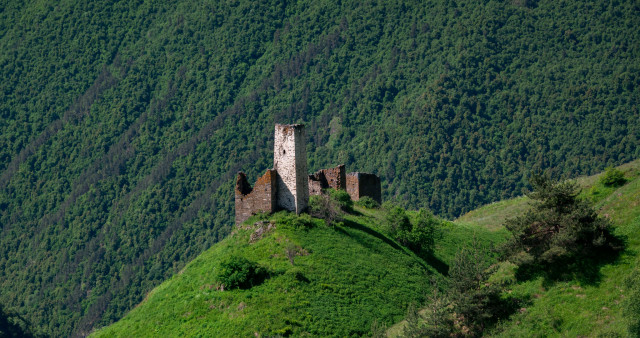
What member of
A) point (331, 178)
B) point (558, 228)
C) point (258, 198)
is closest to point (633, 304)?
point (558, 228)

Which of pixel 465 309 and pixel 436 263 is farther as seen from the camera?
pixel 436 263

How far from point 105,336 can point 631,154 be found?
424 ft

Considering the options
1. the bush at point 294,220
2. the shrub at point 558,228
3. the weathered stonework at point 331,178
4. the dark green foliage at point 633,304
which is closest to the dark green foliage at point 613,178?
the shrub at point 558,228

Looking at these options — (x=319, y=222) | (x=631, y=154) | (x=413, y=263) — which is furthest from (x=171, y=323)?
(x=631, y=154)

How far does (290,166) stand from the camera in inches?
2162

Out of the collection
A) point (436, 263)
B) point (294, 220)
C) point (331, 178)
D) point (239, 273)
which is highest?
point (331, 178)

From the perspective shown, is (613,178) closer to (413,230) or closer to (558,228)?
(413,230)

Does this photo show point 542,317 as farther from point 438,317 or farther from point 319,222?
point 319,222

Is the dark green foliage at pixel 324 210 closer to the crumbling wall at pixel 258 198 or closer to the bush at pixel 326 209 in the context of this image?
the bush at pixel 326 209

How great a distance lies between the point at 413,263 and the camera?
56.8 metres

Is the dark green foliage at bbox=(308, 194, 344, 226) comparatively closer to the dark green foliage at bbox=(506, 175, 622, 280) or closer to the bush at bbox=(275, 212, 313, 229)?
the bush at bbox=(275, 212, 313, 229)

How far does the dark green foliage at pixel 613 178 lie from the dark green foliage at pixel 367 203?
19.0 meters

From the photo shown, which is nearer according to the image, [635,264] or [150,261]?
[635,264]

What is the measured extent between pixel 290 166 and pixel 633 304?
23.6 metres
